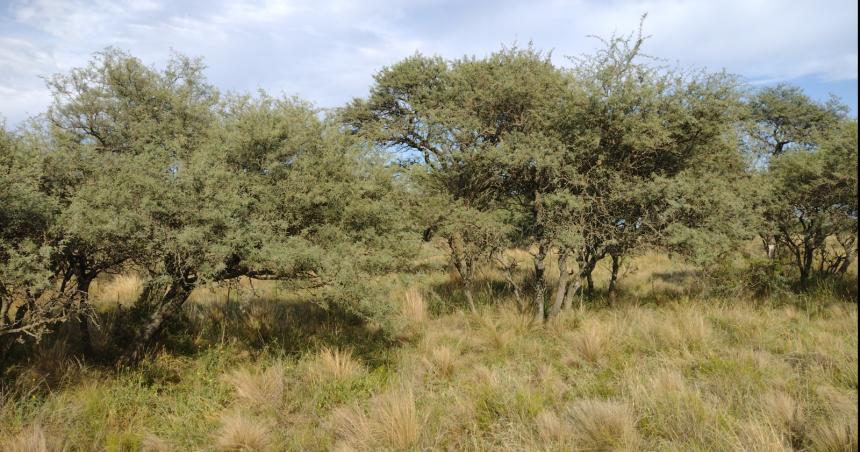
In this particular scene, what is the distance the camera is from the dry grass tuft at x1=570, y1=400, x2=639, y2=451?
4141 mm

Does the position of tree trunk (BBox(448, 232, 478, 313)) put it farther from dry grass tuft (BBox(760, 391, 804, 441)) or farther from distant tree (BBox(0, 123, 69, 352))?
distant tree (BBox(0, 123, 69, 352))

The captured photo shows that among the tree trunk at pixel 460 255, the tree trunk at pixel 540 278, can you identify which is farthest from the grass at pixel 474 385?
the tree trunk at pixel 460 255

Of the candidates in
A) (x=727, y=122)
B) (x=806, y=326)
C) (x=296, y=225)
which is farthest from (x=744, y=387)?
(x=296, y=225)

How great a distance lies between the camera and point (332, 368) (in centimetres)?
681

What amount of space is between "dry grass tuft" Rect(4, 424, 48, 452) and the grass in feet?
0.05

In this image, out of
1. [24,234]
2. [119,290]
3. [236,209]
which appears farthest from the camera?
[119,290]

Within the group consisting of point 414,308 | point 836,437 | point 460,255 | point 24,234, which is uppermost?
point 24,234

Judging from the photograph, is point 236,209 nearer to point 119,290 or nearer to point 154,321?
point 154,321

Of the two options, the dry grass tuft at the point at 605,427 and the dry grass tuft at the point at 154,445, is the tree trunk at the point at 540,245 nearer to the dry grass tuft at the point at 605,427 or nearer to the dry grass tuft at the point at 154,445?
the dry grass tuft at the point at 605,427

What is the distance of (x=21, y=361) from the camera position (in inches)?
255

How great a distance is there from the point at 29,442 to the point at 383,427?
3.64 metres

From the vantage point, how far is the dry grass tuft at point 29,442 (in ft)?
14.5

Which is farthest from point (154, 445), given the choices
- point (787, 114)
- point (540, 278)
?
point (787, 114)

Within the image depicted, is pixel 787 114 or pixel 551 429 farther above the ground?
→ pixel 787 114
